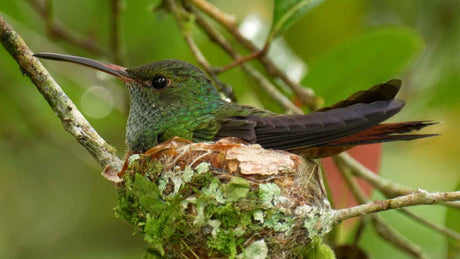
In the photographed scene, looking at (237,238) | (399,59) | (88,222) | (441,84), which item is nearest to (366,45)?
(399,59)

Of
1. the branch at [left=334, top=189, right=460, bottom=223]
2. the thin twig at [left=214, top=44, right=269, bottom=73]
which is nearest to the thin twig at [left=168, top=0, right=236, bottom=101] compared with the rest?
the thin twig at [left=214, top=44, right=269, bottom=73]

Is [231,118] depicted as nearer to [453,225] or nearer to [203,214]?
[203,214]

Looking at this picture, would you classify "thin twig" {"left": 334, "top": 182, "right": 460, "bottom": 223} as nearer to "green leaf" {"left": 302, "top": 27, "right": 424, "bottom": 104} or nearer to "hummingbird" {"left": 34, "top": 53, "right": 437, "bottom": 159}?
"hummingbird" {"left": 34, "top": 53, "right": 437, "bottom": 159}

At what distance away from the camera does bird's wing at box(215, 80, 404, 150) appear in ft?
10.6

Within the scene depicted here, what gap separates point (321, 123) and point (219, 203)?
654 mm

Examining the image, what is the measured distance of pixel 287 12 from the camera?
13.8ft

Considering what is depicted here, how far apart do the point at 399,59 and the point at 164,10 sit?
1.62m

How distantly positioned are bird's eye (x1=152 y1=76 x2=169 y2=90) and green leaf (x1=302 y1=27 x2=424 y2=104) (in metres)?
0.99

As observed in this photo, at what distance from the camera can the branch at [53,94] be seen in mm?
2932

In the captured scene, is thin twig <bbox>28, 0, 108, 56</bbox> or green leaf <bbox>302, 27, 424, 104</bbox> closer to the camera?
green leaf <bbox>302, 27, 424, 104</bbox>

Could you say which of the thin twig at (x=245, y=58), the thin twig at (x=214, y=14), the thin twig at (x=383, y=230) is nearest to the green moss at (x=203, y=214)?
the thin twig at (x=383, y=230)

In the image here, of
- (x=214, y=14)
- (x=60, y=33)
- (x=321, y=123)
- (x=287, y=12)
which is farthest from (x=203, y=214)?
(x=60, y=33)

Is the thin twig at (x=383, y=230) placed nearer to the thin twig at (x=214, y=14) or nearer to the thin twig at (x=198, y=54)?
the thin twig at (x=198, y=54)

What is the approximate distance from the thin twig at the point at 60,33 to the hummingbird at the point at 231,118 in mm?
920
